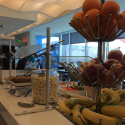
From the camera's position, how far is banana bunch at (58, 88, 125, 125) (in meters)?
0.41

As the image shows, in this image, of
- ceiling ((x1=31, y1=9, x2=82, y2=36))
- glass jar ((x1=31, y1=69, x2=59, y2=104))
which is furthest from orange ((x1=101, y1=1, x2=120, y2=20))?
ceiling ((x1=31, y1=9, x2=82, y2=36))

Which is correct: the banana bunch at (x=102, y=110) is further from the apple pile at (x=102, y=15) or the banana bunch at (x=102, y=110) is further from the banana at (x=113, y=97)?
the apple pile at (x=102, y=15)

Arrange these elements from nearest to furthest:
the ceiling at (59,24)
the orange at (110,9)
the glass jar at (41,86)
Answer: the orange at (110,9) < the glass jar at (41,86) < the ceiling at (59,24)

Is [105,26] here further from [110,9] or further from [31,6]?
[31,6]

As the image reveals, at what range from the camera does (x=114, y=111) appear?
1.44 ft

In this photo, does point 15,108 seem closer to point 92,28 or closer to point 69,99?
point 69,99

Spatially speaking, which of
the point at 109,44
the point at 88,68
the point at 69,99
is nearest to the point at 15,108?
the point at 69,99

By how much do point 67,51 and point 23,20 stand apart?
211 inches

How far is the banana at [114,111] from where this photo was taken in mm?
426

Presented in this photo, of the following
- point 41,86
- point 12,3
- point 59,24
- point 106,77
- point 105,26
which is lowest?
point 41,86

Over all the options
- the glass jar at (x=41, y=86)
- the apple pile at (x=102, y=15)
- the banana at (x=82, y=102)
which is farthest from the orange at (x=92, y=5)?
the glass jar at (x=41, y=86)

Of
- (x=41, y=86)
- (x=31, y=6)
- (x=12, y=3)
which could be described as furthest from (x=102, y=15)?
(x=31, y=6)

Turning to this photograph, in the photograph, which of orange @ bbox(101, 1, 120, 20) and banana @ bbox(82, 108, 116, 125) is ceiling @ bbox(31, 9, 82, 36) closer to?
orange @ bbox(101, 1, 120, 20)

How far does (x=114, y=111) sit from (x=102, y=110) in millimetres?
42
